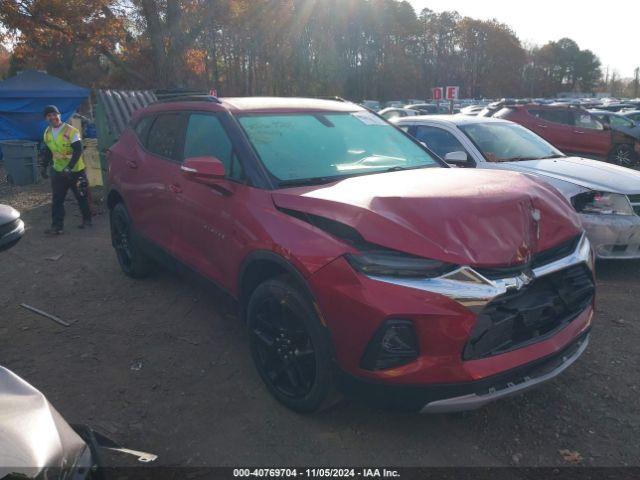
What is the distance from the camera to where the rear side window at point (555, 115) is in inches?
508

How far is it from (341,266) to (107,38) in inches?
840

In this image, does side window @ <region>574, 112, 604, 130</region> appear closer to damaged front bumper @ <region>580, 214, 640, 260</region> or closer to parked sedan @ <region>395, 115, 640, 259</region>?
parked sedan @ <region>395, 115, 640, 259</region>

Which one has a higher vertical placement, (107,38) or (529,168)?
(107,38)

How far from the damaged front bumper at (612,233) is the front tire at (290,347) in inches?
142

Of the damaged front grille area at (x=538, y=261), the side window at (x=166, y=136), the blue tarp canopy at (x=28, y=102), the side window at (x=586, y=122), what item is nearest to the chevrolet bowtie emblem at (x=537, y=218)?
the damaged front grille area at (x=538, y=261)

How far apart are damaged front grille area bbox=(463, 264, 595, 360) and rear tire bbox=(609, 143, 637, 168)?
13550mm

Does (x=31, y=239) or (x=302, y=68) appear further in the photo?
(x=302, y=68)

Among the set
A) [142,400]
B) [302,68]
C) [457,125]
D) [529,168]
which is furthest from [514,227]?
[302,68]

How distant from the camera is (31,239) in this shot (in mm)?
7520

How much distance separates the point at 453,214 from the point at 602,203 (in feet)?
11.4

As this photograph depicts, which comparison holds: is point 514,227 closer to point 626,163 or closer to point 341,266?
point 341,266

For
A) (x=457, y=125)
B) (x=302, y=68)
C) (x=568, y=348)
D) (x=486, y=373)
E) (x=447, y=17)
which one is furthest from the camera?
(x=447, y=17)

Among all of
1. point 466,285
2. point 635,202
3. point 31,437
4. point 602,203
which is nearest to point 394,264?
point 466,285

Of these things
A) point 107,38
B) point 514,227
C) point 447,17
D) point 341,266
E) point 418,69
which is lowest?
point 341,266
